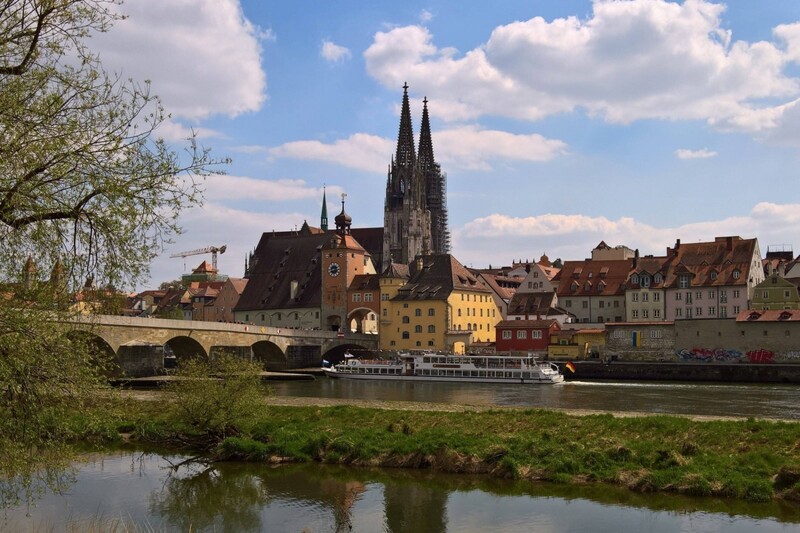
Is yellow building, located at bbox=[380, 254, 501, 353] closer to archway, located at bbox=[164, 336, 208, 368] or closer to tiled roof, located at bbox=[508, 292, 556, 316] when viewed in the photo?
tiled roof, located at bbox=[508, 292, 556, 316]

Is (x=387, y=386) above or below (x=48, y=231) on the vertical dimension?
below

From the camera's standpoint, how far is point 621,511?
Result: 2236cm

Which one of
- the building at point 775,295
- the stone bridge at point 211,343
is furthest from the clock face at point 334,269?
the building at point 775,295

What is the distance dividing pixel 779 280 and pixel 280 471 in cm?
6822

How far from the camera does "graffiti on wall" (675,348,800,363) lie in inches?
2859

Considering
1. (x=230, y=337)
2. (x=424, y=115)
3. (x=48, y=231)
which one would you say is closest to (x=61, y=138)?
(x=48, y=231)

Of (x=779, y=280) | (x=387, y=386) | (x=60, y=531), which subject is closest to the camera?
(x=60, y=531)

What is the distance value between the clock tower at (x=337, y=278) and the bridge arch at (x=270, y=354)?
17933 mm

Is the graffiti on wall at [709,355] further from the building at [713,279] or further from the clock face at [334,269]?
the clock face at [334,269]

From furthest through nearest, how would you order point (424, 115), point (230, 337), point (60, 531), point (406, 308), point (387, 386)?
point (424, 115), point (406, 308), point (230, 337), point (387, 386), point (60, 531)

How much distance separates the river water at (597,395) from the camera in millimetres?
45625

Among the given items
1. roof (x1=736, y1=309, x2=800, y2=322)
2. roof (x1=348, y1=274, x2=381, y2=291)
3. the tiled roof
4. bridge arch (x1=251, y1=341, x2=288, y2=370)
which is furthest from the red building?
bridge arch (x1=251, y1=341, x2=288, y2=370)

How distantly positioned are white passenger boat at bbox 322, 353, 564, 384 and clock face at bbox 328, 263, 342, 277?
2292 cm

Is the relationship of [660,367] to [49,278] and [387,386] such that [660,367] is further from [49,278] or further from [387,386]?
[49,278]
